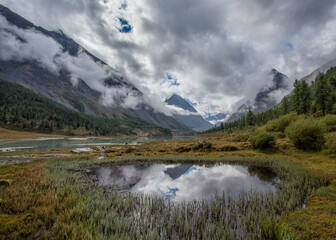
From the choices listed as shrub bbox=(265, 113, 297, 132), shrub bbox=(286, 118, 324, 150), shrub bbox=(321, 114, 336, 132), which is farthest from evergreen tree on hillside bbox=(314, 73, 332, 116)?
shrub bbox=(286, 118, 324, 150)

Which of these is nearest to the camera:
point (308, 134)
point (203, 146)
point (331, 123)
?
point (308, 134)

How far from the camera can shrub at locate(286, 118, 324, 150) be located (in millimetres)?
29812

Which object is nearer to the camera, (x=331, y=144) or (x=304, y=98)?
(x=331, y=144)

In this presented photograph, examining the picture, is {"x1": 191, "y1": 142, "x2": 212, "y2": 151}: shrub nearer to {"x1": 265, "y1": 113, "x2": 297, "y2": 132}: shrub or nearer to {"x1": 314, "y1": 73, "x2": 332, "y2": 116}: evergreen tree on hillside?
{"x1": 265, "y1": 113, "x2": 297, "y2": 132}: shrub

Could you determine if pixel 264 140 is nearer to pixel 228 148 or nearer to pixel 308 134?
pixel 308 134

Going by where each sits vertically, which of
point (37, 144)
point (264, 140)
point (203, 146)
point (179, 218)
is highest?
point (264, 140)

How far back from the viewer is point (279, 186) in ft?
54.8

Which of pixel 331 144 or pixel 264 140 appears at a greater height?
pixel 264 140

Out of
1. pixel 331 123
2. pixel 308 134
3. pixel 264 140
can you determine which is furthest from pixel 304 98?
Result: pixel 308 134

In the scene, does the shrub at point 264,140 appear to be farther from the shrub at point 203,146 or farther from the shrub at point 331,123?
the shrub at point 331,123

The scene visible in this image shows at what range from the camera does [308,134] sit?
101 ft

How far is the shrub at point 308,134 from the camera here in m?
29.8

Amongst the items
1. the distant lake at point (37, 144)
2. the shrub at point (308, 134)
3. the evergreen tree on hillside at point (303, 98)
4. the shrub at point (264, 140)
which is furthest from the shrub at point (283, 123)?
the distant lake at point (37, 144)

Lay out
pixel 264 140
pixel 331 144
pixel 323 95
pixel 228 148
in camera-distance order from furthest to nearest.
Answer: pixel 323 95
pixel 228 148
pixel 264 140
pixel 331 144
